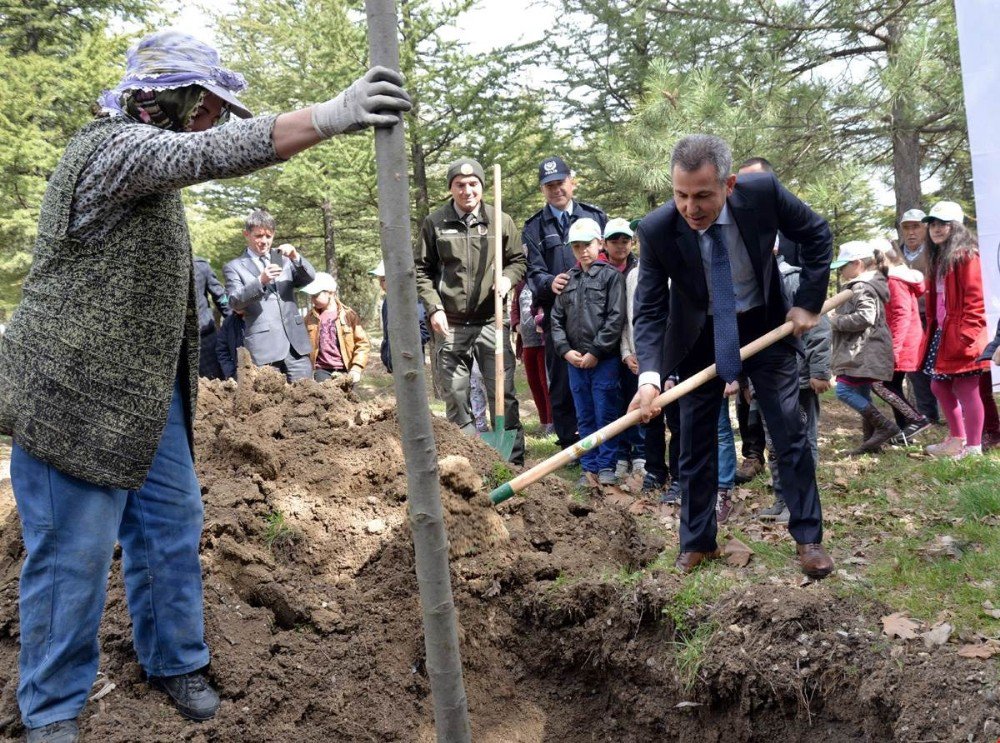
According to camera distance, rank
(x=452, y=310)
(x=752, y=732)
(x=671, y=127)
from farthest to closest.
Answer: (x=671, y=127)
(x=452, y=310)
(x=752, y=732)

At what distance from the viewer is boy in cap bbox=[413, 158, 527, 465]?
6.25 metres

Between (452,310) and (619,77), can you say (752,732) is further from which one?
(619,77)

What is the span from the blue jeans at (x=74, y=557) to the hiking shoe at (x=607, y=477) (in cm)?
382

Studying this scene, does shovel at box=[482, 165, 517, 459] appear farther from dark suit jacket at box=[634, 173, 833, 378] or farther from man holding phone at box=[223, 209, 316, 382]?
dark suit jacket at box=[634, 173, 833, 378]

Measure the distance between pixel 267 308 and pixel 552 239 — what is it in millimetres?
2494

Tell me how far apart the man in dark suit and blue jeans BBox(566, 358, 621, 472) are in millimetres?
1948

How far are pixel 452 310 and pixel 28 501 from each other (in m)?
4.13

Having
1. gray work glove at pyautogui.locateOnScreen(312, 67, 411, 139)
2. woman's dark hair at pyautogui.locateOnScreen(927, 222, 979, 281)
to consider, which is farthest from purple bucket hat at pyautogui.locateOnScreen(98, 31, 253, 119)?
woman's dark hair at pyautogui.locateOnScreen(927, 222, 979, 281)

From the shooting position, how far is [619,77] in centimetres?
1320

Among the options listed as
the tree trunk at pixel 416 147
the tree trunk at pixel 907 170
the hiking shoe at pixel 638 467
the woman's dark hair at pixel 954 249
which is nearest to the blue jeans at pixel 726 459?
the hiking shoe at pixel 638 467

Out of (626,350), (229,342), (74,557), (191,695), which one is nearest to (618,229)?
(626,350)

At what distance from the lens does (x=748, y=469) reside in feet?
20.4

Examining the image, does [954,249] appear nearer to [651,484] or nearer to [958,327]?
[958,327]

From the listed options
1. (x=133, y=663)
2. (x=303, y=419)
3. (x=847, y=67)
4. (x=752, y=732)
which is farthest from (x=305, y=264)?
(x=847, y=67)
